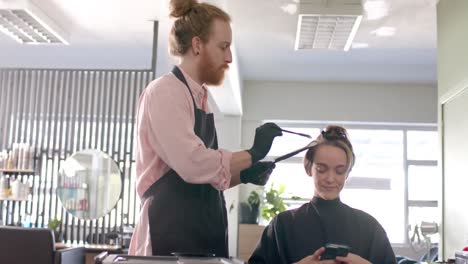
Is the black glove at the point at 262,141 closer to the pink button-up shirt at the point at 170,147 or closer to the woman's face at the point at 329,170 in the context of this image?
the pink button-up shirt at the point at 170,147

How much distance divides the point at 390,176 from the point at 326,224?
669 cm

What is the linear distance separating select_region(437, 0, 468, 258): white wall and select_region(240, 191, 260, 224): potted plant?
394 centimetres

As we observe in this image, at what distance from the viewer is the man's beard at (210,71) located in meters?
1.48

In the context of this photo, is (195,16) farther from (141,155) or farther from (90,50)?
(90,50)

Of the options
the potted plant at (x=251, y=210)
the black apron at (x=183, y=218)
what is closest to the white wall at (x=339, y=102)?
the potted plant at (x=251, y=210)

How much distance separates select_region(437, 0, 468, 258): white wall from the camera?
358 cm

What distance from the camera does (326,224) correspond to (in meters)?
1.86

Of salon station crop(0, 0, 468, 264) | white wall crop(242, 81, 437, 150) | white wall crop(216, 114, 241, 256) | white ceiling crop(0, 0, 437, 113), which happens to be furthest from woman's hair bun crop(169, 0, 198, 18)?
white wall crop(242, 81, 437, 150)

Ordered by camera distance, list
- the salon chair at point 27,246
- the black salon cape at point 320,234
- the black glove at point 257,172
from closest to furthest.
A: the black glove at point 257,172 → the black salon cape at point 320,234 → the salon chair at point 27,246

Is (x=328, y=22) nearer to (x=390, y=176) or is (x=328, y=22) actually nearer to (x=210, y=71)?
(x=210, y=71)

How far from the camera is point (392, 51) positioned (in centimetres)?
646

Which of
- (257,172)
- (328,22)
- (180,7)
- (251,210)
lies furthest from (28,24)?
(257,172)

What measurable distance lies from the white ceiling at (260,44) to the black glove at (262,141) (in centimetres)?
266

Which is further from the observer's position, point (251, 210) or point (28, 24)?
point (251, 210)
